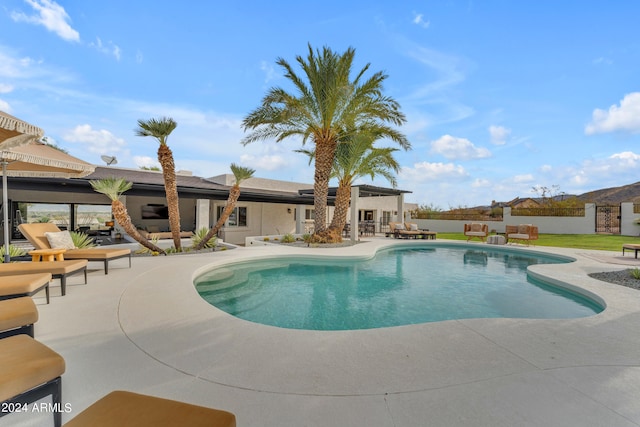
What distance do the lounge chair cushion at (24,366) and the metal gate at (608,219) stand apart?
34436mm

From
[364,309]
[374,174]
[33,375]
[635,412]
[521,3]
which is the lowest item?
[364,309]

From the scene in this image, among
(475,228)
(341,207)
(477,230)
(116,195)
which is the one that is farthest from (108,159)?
(477,230)

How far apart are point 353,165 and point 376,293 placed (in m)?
11.1

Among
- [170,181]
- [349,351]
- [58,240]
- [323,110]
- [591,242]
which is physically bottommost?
[349,351]

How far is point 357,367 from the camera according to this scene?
3107 millimetres

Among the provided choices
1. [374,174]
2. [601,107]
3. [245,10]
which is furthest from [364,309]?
[601,107]

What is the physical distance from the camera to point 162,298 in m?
5.57

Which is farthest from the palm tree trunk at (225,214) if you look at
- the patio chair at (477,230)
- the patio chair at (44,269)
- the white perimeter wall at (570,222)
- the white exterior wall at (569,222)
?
the white exterior wall at (569,222)

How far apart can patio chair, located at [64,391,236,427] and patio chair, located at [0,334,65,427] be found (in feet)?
2.54

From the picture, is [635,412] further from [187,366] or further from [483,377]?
[187,366]

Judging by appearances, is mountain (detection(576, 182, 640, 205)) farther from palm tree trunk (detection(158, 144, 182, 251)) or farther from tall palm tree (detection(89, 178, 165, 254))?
tall palm tree (detection(89, 178, 165, 254))

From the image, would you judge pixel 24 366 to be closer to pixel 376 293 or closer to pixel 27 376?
pixel 27 376

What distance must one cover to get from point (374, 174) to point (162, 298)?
49.7 ft

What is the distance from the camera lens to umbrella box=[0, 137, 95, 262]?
633 centimetres
